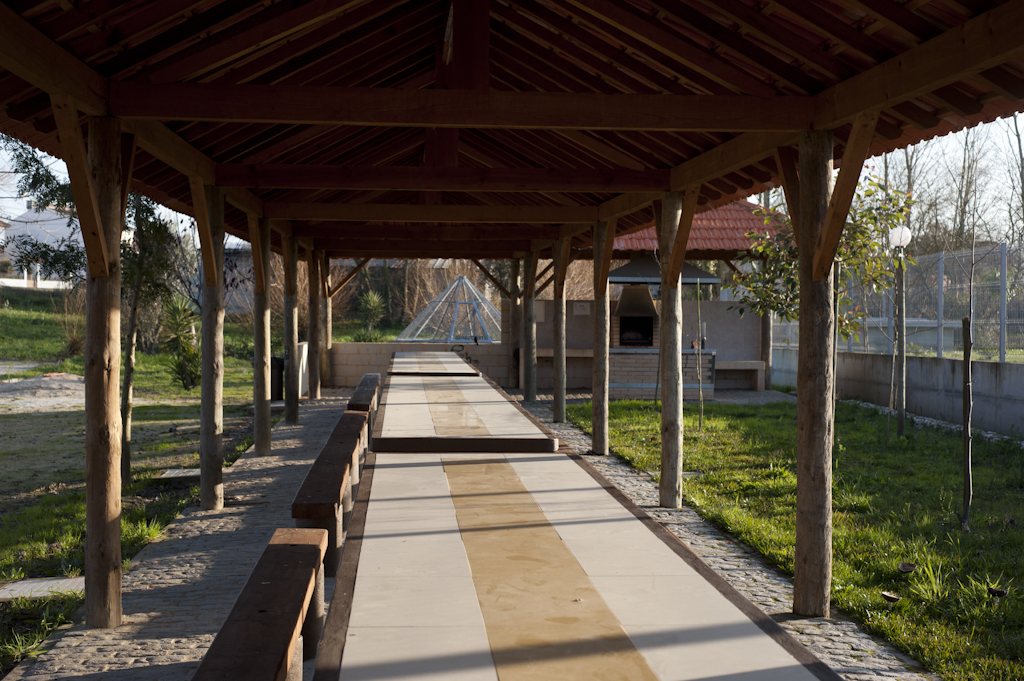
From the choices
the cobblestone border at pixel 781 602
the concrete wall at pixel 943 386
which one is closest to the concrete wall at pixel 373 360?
the concrete wall at pixel 943 386

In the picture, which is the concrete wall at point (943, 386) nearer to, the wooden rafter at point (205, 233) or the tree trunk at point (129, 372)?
the wooden rafter at point (205, 233)

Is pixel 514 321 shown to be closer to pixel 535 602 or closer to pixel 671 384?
pixel 671 384

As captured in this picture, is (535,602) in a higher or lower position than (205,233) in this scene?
lower

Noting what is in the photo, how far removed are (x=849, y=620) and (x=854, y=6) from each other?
11.0 feet

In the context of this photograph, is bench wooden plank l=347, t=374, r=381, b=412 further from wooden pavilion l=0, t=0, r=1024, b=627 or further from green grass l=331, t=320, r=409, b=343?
green grass l=331, t=320, r=409, b=343

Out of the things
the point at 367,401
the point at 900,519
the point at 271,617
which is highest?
the point at 367,401

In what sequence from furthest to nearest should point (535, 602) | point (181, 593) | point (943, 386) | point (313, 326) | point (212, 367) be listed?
point (313, 326) → point (943, 386) → point (212, 367) → point (181, 593) → point (535, 602)

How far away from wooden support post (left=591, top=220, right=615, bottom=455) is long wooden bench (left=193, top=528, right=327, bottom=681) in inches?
253

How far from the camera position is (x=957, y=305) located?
12.5m

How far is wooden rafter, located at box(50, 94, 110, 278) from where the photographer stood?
4371 mm

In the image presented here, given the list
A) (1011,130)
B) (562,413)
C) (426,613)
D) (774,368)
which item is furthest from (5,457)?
(1011,130)

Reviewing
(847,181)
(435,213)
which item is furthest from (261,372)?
(847,181)

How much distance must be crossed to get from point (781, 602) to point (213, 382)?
207 inches

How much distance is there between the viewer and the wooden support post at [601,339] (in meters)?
9.81
